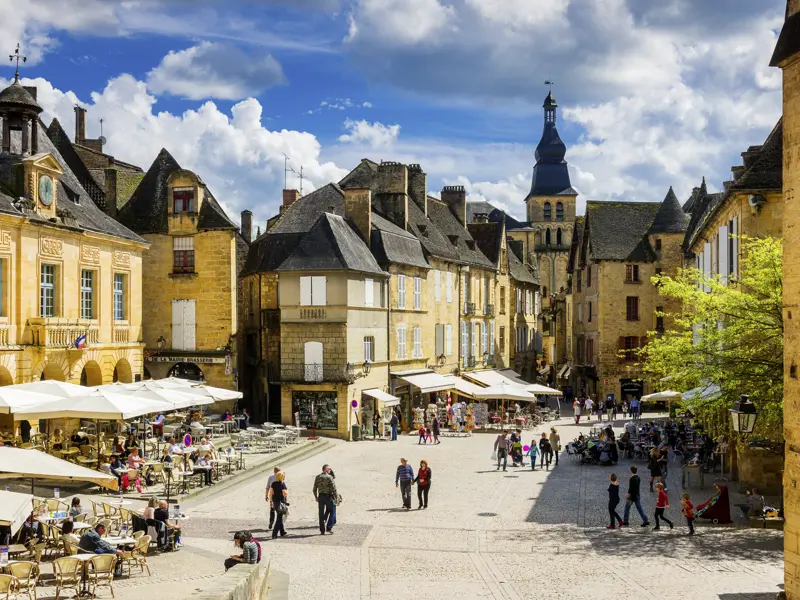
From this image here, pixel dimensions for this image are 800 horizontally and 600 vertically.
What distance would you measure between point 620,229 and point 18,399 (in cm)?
4072

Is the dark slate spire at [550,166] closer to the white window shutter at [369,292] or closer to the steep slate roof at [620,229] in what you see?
the steep slate roof at [620,229]

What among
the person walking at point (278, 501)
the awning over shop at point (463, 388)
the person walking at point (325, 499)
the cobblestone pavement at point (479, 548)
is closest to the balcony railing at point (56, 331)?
the cobblestone pavement at point (479, 548)

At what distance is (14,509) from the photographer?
38.2 feet

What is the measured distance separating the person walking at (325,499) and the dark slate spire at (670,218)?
127 ft

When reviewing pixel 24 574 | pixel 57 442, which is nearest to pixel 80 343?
pixel 57 442

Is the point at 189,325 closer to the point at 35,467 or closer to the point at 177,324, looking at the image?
the point at 177,324

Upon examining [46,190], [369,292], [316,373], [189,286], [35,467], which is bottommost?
[35,467]

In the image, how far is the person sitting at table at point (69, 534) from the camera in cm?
1333

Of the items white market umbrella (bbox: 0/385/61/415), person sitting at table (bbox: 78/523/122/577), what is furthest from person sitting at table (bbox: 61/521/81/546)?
white market umbrella (bbox: 0/385/61/415)

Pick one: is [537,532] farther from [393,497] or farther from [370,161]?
[370,161]

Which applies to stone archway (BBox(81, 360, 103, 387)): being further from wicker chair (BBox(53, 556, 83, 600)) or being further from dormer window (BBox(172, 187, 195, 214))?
wicker chair (BBox(53, 556, 83, 600))

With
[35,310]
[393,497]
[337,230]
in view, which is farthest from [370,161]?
[393,497]

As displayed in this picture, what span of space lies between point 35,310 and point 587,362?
37.5m

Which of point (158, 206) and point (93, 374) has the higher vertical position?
point (158, 206)
